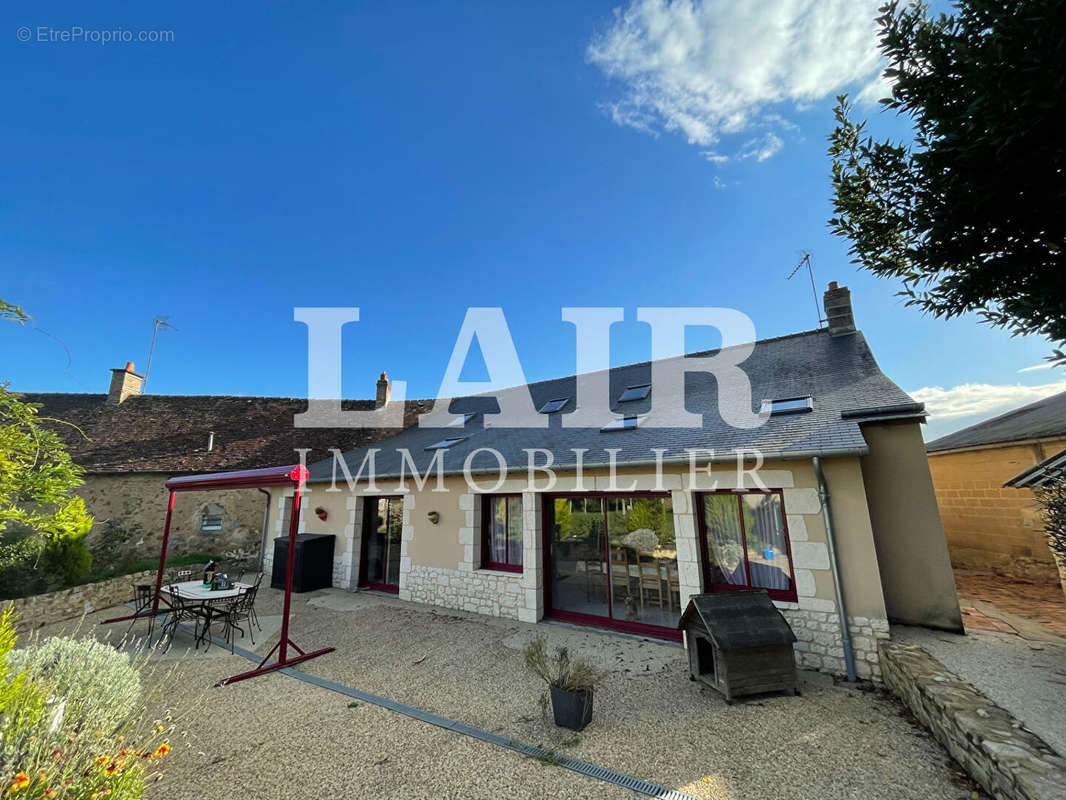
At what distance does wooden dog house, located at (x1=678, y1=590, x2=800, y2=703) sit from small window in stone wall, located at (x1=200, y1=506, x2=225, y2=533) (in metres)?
14.1

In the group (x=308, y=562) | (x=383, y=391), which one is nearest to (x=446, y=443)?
(x=308, y=562)

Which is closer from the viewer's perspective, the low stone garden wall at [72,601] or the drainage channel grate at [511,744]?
the drainage channel grate at [511,744]

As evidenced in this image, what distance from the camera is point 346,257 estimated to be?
9.70 meters

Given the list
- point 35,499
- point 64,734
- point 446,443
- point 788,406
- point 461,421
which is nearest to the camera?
point 64,734

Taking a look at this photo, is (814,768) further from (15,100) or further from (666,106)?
(15,100)

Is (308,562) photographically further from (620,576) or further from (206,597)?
(620,576)

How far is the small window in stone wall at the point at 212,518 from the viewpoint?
488 inches

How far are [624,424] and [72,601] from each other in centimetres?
1068

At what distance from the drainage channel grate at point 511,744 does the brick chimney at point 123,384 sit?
16226 millimetres

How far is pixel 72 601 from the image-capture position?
7500 mm

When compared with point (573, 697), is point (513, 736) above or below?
below

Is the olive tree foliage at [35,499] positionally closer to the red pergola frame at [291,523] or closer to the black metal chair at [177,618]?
the red pergola frame at [291,523]

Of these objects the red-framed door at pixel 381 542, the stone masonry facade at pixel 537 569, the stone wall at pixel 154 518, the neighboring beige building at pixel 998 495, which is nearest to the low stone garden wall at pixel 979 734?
the stone masonry facade at pixel 537 569

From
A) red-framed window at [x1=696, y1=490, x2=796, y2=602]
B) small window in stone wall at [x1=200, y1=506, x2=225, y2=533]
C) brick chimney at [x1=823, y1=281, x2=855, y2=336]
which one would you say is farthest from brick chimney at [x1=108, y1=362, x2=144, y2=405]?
brick chimney at [x1=823, y1=281, x2=855, y2=336]
